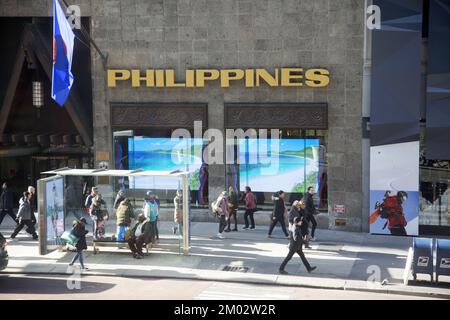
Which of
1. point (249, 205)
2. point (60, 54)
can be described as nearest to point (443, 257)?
point (249, 205)

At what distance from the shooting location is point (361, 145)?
24.5 m

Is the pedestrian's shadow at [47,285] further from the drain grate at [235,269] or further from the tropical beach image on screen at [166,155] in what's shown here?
the tropical beach image on screen at [166,155]

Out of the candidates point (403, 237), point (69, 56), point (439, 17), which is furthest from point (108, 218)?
point (439, 17)

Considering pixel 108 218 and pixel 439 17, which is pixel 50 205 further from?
pixel 439 17

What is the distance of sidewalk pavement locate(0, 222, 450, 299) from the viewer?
18.5m

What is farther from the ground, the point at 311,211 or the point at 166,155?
the point at 166,155

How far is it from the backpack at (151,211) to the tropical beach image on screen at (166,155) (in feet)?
17.7

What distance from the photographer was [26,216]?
23.2 m

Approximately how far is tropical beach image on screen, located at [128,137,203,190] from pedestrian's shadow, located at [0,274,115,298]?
8.36 m

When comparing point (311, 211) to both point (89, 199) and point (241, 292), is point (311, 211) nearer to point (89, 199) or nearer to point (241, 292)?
point (241, 292)

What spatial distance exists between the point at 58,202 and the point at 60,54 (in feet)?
16.3

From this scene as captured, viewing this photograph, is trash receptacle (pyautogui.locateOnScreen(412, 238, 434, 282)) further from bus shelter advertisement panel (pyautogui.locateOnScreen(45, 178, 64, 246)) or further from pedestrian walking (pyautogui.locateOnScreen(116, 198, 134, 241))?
bus shelter advertisement panel (pyautogui.locateOnScreen(45, 178, 64, 246))
